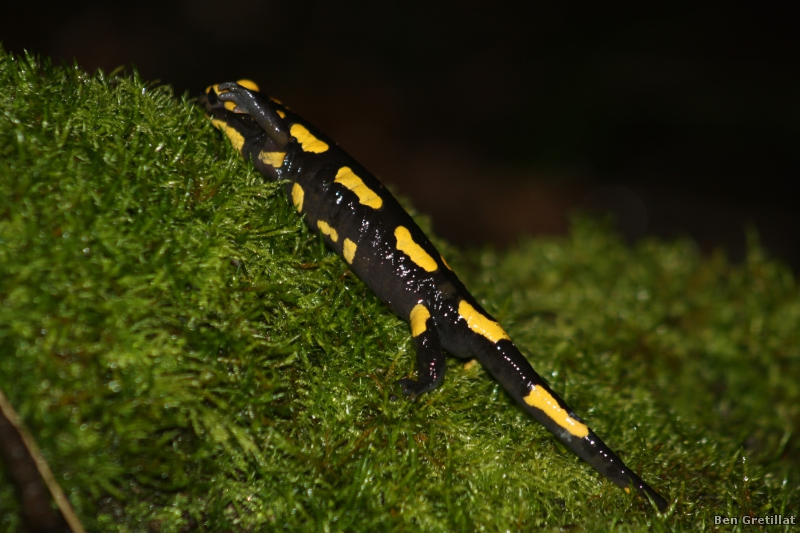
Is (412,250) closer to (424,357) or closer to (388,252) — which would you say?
(388,252)

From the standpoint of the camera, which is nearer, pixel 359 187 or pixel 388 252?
pixel 388 252

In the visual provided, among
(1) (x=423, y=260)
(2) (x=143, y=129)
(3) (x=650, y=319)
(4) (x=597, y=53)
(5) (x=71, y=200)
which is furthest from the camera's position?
(4) (x=597, y=53)

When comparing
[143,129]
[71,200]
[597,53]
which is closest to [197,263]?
[71,200]

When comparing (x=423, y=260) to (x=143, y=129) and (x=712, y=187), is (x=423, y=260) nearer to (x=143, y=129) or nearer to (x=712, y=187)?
(x=143, y=129)

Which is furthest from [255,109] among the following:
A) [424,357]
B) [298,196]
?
[424,357]

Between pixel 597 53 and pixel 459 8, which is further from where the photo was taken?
pixel 459 8

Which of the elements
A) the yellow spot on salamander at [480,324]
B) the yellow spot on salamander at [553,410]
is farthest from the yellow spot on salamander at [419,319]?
the yellow spot on salamander at [553,410]

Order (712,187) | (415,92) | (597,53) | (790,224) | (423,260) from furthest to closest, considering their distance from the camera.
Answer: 1. (415,92)
2. (597,53)
3. (712,187)
4. (790,224)
5. (423,260)
